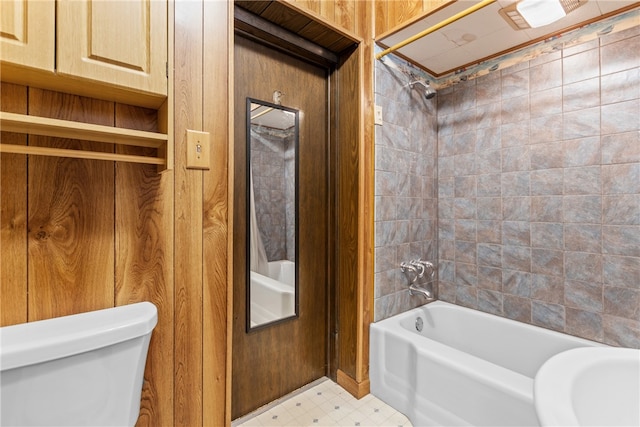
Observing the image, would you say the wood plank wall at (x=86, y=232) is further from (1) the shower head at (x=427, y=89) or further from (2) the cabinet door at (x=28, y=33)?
(1) the shower head at (x=427, y=89)

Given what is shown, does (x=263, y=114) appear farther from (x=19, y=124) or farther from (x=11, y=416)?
(x=11, y=416)

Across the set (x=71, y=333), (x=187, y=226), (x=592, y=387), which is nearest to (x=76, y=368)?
(x=71, y=333)

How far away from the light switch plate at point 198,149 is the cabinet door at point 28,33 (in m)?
0.41

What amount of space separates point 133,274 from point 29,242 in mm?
283

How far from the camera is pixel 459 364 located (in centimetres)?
134

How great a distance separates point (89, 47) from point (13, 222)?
1.74 ft

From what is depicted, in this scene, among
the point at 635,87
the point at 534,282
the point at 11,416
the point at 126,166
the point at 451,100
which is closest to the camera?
the point at 11,416

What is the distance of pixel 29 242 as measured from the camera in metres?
0.87

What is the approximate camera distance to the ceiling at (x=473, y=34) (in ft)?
4.78

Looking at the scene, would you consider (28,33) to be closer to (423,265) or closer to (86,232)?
(86,232)

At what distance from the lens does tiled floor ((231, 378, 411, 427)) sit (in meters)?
1.50

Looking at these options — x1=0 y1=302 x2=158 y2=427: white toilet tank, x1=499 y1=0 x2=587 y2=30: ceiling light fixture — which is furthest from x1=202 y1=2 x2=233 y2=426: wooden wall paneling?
x1=499 y1=0 x2=587 y2=30: ceiling light fixture

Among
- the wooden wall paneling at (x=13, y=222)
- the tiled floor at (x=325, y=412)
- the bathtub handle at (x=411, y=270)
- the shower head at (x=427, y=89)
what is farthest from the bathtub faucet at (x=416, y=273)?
the wooden wall paneling at (x=13, y=222)

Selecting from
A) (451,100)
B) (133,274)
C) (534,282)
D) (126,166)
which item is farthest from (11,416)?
(451,100)
